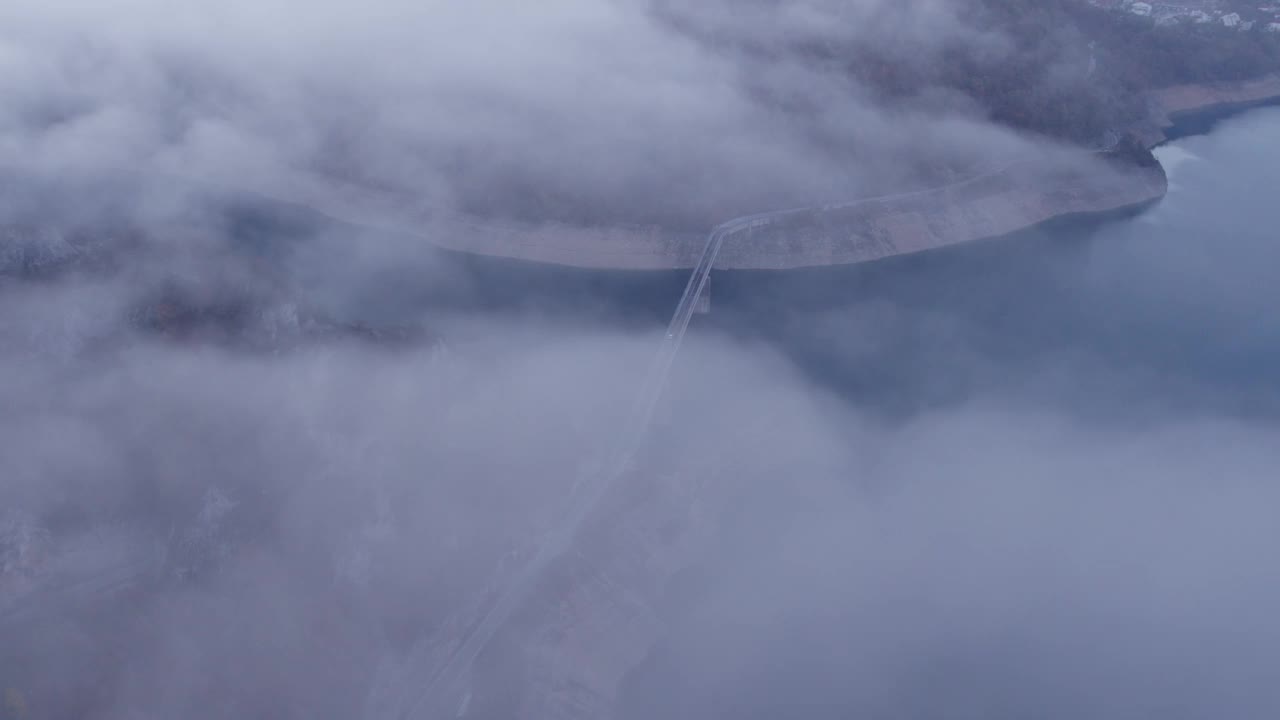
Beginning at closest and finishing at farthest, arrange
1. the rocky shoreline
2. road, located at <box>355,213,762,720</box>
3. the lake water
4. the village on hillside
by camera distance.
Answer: road, located at <box>355,213,762,720</box>, the lake water, the rocky shoreline, the village on hillside

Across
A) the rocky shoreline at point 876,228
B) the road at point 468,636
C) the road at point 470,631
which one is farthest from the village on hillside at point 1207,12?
the road at point 468,636

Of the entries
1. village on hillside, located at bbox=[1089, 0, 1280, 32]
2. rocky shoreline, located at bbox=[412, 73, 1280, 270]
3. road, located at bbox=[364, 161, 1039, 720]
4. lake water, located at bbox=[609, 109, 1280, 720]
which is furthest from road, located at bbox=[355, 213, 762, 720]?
village on hillside, located at bbox=[1089, 0, 1280, 32]

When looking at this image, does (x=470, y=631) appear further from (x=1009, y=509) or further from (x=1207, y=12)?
(x=1207, y=12)

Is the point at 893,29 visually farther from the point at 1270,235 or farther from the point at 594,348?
the point at 594,348

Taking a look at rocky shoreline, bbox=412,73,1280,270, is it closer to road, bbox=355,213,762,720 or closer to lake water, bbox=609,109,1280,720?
lake water, bbox=609,109,1280,720

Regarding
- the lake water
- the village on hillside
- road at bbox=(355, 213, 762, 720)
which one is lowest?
road at bbox=(355, 213, 762, 720)

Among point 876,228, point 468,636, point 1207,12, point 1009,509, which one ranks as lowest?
point 468,636

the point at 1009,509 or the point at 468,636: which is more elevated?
the point at 1009,509

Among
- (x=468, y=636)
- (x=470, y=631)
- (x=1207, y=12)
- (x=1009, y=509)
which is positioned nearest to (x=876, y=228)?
(x=1009, y=509)

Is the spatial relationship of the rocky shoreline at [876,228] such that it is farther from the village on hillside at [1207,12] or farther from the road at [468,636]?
the village on hillside at [1207,12]
